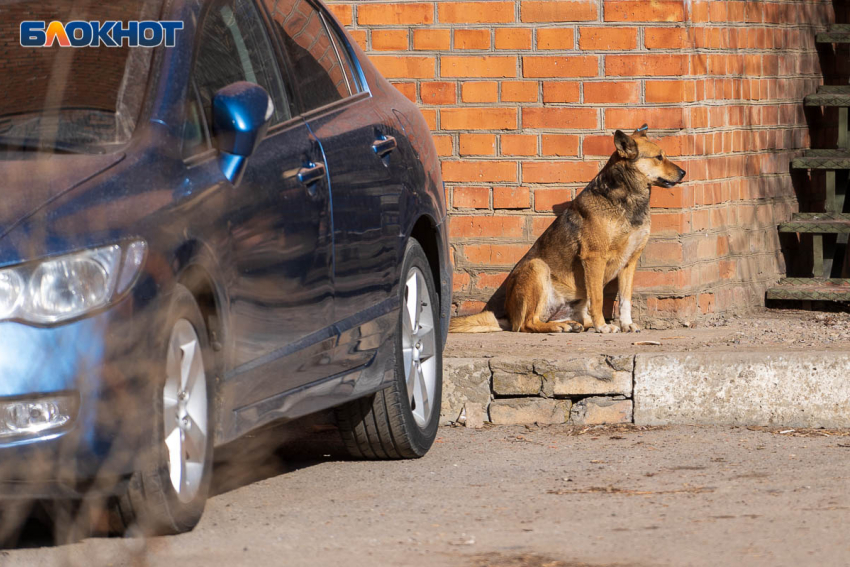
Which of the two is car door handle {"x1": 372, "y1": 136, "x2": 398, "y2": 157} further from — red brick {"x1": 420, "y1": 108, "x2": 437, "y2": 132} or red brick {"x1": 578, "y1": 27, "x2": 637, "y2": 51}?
red brick {"x1": 578, "y1": 27, "x2": 637, "y2": 51}

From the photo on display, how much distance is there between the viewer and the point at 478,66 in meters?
7.82

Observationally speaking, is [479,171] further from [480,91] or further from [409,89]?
[409,89]

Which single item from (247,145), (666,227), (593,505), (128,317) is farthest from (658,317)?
(128,317)

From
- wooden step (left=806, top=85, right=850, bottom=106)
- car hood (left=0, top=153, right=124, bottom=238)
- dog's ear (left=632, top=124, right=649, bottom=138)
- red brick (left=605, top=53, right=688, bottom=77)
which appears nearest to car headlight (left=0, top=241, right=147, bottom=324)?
car hood (left=0, top=153, right=124, bottom=238)

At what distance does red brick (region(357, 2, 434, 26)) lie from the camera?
25.7 feet

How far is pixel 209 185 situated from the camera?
4051 mm

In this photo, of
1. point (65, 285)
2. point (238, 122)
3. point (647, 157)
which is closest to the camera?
point (65, 285)

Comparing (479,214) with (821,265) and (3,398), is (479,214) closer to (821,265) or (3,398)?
(821,265)

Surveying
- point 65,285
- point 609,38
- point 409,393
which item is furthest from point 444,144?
point 65,285

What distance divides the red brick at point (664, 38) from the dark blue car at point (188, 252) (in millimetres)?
2631

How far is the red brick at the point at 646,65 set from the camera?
7668 mm

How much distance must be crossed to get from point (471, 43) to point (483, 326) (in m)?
1.66

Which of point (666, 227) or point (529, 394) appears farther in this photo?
point (666, 227)

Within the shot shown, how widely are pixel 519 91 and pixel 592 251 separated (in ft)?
3.64
